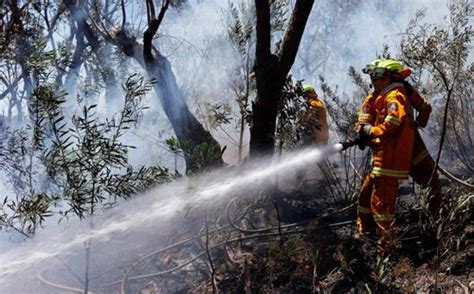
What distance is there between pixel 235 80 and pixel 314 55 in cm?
1885

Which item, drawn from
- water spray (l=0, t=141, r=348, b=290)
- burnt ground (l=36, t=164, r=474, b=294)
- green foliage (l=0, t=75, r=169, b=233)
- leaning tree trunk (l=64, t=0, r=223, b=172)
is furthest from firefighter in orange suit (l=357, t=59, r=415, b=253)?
leaning tree trunk (l=64, t=0, r=223, b=172)

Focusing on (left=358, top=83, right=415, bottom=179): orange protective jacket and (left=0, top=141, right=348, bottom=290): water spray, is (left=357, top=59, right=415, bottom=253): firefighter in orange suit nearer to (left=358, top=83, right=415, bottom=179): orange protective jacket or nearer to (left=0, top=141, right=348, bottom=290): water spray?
(left=358, top=83, right=415, bottom=179): orange protective jacket

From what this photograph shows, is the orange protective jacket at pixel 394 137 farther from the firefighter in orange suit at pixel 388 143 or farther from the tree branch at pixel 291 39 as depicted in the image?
the tree branch at pixel 291 39

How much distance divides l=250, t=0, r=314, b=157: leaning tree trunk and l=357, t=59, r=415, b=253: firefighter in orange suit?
1.35 m

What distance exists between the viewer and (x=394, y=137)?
3674 millimetres

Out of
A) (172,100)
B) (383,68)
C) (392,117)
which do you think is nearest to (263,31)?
(383,68)

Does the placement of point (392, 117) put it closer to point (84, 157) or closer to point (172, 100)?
point (84, 157)

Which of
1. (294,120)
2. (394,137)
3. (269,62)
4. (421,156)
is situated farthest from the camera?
(269,62)

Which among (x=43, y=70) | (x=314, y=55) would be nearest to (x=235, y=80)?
(x=43, y=70)

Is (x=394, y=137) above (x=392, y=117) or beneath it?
beneath

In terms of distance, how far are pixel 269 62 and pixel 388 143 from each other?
1844 millimetres

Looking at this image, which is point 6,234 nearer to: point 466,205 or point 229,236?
point 229,236

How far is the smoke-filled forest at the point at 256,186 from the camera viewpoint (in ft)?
11.4

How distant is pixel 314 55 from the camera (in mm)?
26031
